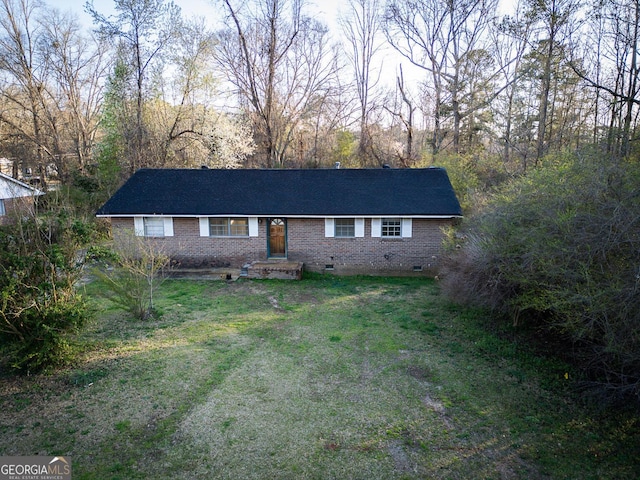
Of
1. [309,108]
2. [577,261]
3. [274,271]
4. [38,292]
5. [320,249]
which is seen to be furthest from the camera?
[309,108]

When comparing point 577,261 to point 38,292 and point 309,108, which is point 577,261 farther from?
point 309,108

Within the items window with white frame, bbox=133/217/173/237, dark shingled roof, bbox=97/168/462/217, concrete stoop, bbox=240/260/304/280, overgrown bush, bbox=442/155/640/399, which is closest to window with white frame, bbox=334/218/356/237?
dark shingled roof, bbox=97/168/462/217

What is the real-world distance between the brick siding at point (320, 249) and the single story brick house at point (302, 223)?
Answer: 0.04 metres

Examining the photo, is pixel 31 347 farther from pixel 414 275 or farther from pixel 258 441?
pixel 414 275

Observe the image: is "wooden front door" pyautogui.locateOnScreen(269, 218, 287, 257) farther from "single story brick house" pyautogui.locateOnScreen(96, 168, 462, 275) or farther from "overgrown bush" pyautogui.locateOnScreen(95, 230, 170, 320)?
"overgrown bush" pyautogui.locateOnScreen(95, 230, 170, 320)

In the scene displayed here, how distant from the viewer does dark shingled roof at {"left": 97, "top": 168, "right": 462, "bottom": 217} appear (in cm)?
1535

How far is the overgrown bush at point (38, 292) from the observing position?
6758 millimetres

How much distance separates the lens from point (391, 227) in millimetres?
15453

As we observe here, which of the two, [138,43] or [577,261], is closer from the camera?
[577,261]

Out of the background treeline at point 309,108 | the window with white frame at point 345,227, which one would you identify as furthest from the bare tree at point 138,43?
the window with white frame at point 345,227

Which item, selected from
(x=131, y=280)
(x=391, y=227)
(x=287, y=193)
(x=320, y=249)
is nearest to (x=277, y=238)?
(x=320, y=249)

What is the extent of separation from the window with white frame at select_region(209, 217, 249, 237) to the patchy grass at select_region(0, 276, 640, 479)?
578cm

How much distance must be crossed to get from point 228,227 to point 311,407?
1044cm

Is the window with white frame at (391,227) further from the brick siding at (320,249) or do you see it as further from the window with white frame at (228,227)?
the window with white frame at (228,227)
